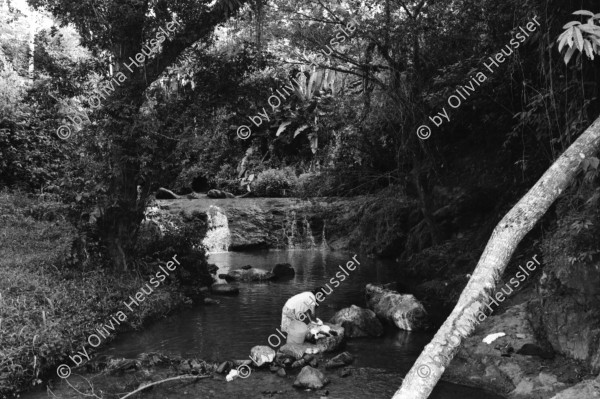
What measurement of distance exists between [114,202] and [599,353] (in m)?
8.14

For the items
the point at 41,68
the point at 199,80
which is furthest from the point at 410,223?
the point at 41,68

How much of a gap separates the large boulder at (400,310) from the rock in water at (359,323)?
466mm

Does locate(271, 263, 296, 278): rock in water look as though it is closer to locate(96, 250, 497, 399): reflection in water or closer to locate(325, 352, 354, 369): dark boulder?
locate(96, 250, 497, 399): reflection in water

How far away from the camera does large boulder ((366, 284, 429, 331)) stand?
28.0 ft

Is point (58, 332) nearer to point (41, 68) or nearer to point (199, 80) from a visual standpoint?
point (41, 68)

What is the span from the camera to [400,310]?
8758 millimetres

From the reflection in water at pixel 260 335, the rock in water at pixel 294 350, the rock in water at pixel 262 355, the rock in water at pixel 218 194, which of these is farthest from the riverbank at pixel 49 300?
the rock in water at pixel 218 194

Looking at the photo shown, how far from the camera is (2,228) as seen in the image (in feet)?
36.5

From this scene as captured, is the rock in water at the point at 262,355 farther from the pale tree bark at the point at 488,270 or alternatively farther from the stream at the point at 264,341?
the pale tree bark at the point at 488,270

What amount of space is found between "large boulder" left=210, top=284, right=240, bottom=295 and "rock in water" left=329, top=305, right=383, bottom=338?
145 inches

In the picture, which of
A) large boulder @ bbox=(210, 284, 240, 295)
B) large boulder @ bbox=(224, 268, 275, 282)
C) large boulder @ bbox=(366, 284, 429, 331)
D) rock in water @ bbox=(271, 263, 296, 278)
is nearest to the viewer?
large boulder @ bbox=(366, 284, 429, 331)

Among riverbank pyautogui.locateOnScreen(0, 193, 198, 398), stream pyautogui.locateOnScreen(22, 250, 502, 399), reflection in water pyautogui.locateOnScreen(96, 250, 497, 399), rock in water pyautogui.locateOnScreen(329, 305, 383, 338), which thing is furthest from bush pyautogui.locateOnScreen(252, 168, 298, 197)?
rock in water pyautogui.locateOnScreen(329, 305, 383, 338)

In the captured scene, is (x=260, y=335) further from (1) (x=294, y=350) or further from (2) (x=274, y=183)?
(2) (x=274, y=183)

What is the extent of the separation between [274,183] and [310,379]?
17.6 m
